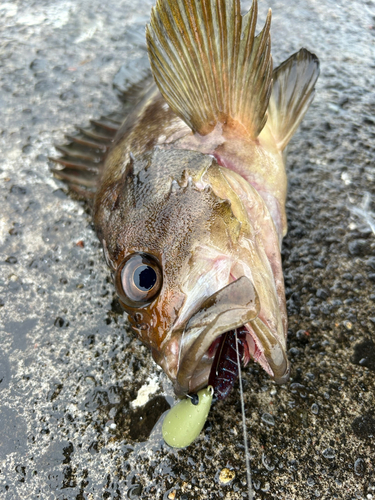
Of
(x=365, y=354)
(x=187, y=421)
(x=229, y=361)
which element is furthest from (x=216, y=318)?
(x=365, y=354)

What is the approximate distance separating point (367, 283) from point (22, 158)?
3035mm

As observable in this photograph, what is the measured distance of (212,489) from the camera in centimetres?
197

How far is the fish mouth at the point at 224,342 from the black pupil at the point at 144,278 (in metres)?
0.33

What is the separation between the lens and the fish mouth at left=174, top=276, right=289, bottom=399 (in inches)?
59.5

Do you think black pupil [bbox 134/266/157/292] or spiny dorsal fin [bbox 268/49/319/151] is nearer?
black pupil [bbox 134/266/157/292]

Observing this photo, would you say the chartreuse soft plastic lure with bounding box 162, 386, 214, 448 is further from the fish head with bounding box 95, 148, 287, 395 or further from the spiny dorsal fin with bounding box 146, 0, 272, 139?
the spiny dorsal fin with bounding box 146, 0, 272, 139

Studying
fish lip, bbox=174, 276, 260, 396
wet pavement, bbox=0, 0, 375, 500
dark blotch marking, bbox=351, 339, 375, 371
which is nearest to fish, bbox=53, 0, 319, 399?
fish lip, bbox=174, 276, 260, 396

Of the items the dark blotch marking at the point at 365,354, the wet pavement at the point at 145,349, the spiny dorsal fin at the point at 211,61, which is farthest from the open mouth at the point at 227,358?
the spiny dorsal fin at the point at 211,61

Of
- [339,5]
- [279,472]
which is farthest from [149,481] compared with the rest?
[339,5]

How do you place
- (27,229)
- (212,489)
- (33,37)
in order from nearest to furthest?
(212,489) → (27,229) → (33,37)

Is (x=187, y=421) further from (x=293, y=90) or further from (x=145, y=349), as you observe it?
(x=293, y=90)

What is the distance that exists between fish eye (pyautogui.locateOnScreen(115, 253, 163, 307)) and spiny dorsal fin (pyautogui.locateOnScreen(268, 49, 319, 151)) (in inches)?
66.6

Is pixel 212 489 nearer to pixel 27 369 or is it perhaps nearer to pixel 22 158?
pixel 27 369

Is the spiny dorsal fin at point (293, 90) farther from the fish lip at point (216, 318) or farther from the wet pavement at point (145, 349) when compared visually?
the fish lip at point (216, 318)
